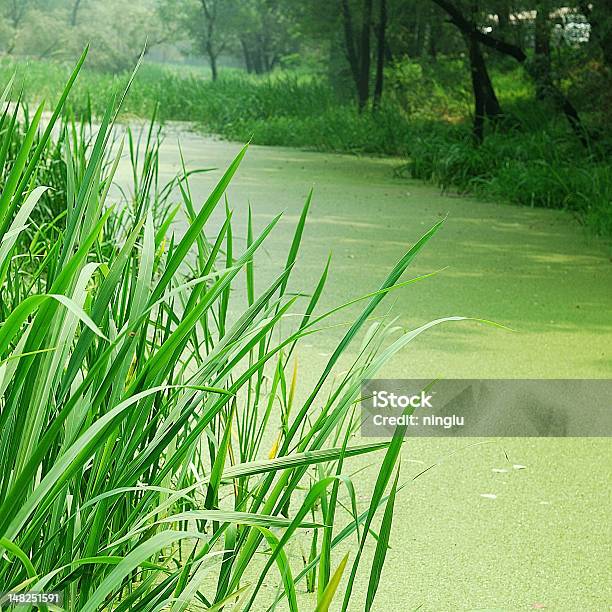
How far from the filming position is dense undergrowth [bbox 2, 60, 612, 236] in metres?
Result: 4.72

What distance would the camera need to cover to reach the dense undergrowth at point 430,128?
4.72m

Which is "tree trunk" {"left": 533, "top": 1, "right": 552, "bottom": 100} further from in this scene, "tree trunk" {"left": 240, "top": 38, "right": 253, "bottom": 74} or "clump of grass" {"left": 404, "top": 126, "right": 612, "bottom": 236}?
"tree trunk" {"left": 240, "top": 38, "right": 253, "bottom": 74}

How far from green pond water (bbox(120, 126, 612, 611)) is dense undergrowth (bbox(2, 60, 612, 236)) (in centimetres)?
18

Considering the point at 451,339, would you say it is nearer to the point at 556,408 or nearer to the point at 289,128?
the point at 556,408

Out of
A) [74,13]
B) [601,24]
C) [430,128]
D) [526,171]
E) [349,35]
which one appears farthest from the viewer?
[74,13]

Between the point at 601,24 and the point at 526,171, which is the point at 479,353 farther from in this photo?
the point at 601,24

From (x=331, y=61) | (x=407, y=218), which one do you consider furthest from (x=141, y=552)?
(x=331, y=61)

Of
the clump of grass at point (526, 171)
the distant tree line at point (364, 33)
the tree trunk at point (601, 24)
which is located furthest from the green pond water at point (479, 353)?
the tree trunk at point (601, 24)

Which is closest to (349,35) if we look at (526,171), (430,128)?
(430,128)

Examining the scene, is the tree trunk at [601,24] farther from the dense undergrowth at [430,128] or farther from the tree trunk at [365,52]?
the tree trunk at [365,52]

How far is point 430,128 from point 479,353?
483 cm

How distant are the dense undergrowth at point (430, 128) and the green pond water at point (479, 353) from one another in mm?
A: 179

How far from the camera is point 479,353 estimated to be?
233 centimetres

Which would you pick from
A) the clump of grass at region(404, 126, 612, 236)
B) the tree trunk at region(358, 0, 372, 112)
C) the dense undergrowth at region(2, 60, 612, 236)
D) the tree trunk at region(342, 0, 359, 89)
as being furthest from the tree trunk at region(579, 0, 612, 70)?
the tree trunk at region(342, 0, 359, 89)
